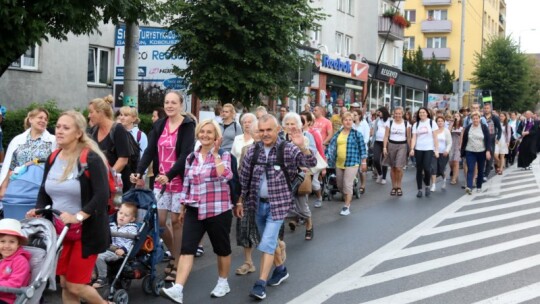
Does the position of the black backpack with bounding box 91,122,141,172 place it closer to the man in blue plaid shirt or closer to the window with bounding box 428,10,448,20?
the man in blue plaid shirt

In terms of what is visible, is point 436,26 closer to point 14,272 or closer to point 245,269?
point 245,269

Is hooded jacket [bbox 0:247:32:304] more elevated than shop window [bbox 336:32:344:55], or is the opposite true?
shop window [bbox 336:32:344:55]

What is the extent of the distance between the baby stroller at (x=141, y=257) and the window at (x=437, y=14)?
64.9 meters

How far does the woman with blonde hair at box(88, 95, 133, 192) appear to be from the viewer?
6734mm

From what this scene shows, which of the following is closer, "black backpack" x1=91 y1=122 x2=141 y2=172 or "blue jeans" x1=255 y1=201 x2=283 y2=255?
"blue jeans" x1=255 y1=201 x2=283 y2=255

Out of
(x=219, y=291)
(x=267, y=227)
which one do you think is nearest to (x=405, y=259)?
(x=267, y=227)

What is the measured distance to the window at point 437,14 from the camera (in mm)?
67125

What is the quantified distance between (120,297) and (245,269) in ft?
6.09

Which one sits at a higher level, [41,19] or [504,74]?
[504,74]

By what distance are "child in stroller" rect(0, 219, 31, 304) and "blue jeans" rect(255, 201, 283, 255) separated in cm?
241

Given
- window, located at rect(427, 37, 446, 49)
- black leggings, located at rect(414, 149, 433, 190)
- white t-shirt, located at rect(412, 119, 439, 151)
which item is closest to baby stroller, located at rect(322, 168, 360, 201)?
black leggings, located at rect(414, 149, 433, 190)

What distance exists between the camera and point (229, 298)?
6.28 m

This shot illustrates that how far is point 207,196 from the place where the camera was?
19.9 feet

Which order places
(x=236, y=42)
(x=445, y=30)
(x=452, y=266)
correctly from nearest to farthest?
(x=452, y=266) → (x=236, y=42) → (x=445, y=30)
